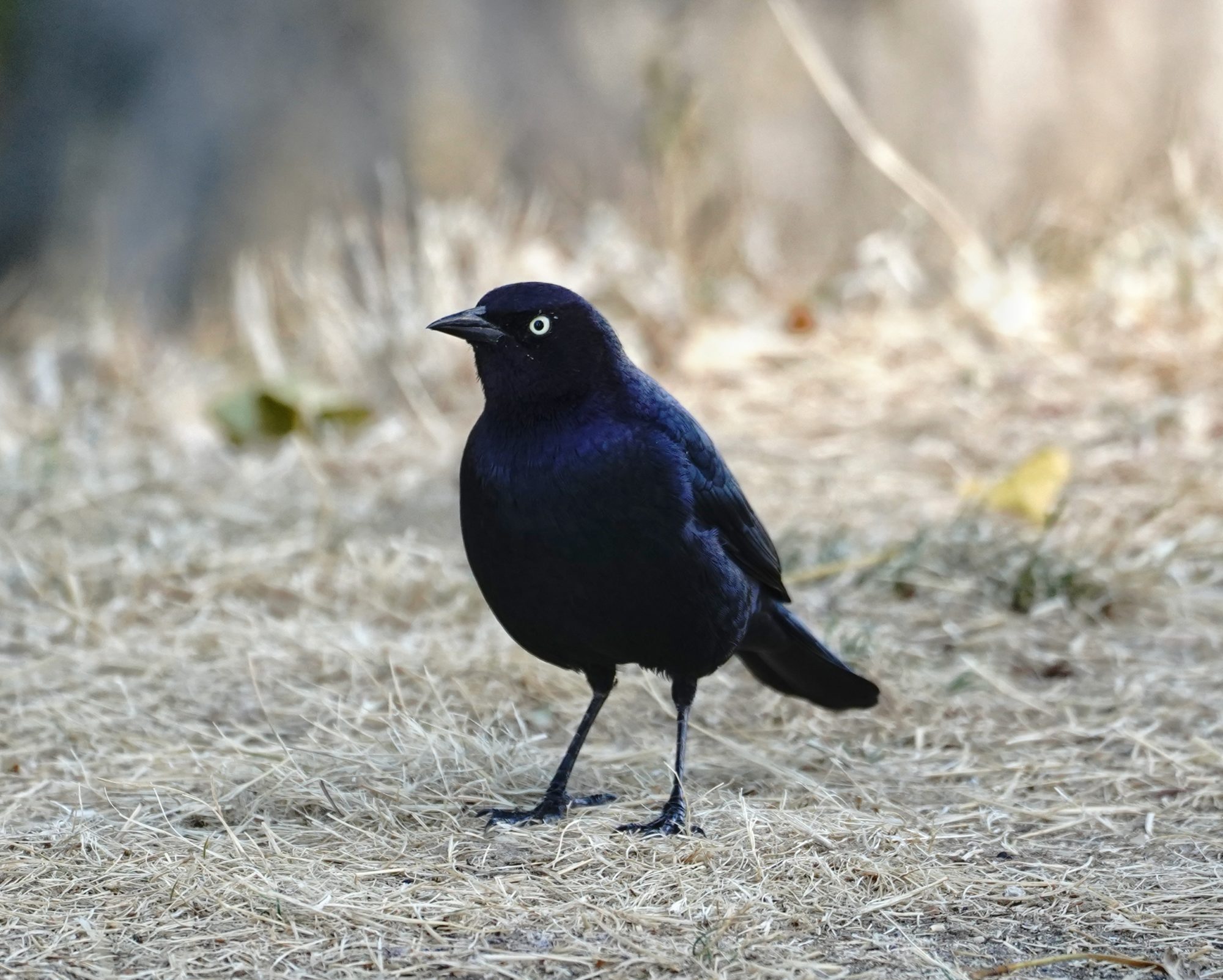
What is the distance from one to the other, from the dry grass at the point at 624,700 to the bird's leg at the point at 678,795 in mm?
94

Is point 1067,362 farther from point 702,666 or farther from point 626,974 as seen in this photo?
point 626,974

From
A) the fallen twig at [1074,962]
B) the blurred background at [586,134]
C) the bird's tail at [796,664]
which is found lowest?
the fallen twig at [1074,962]

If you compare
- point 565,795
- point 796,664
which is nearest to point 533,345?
point 565,795

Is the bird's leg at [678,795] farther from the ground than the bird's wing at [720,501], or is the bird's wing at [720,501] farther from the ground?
the bird's wing at [720,501]

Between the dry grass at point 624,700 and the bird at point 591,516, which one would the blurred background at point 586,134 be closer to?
the dry grass at point 624,700

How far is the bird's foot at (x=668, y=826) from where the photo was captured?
2.87 meters

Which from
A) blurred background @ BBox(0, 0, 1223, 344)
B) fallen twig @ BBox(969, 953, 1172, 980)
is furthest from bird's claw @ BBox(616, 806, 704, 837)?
blurred background @ BBox(0, 0, 1223, 344)

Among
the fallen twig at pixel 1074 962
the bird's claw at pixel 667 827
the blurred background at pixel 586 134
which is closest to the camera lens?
the fallen twig at pixel 1074 962

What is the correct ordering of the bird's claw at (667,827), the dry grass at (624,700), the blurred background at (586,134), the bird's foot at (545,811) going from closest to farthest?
the dry grass at (624,700), the bird's claw at (667,827), the bird's foot at (545,811), the blurred background at (586,134)

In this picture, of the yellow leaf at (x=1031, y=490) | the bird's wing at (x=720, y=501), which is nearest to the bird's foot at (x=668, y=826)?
the bird's wing at (x=720, y=501)

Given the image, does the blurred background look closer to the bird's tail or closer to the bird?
the bird's tail

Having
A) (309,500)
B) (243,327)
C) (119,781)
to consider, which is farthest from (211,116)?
(119,781)

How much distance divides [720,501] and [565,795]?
0.72 metres

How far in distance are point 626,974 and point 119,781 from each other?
1410mm
